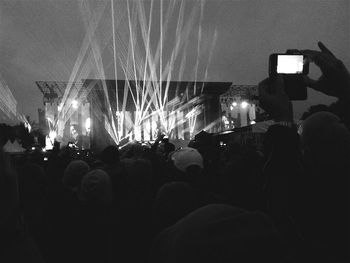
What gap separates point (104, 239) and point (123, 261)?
0.34 m

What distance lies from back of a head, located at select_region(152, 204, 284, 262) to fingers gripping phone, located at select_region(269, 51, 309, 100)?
1.73m

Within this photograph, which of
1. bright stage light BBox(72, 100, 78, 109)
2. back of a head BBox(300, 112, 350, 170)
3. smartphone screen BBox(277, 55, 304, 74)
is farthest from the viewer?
bright stage light BBox(72, 100, 78, 109)

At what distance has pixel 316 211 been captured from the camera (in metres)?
1.93

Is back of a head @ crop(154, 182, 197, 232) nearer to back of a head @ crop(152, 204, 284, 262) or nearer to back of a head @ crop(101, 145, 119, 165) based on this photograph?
back of a head @ crop(152, 204, 284, 262)

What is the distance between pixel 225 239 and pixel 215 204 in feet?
0.50

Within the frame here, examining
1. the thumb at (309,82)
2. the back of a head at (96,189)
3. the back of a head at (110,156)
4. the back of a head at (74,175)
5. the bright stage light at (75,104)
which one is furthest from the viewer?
the bright stage light at (75,104)

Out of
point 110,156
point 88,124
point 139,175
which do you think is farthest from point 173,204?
point 88,124

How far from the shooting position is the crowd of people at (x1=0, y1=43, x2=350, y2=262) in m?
0.99

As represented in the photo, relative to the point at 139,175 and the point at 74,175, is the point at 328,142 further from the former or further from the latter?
the point at 74,175

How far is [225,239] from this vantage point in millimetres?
946

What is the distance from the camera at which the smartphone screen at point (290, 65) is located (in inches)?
104

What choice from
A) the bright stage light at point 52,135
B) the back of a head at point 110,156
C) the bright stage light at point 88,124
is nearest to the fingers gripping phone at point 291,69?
the back of a head at point 110,156

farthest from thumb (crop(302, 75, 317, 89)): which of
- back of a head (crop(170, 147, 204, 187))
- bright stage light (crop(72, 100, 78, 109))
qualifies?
bright stage light (crop(72, 100, 78, 109))

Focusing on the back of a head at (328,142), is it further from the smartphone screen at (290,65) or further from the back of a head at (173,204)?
the back of a head at (173,204)
